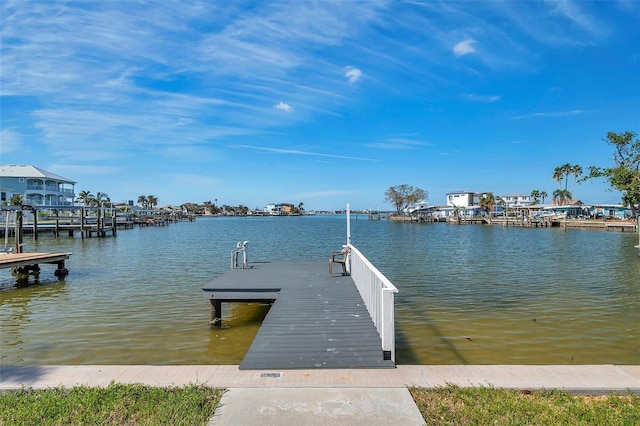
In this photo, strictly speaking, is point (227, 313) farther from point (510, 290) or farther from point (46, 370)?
point (510, 290)

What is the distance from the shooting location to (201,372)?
5.23 metres

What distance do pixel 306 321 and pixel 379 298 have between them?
1.56m

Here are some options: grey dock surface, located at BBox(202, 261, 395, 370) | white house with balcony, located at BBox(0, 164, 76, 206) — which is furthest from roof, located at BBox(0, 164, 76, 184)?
grey dock surface, located at BBox(202, 261, 395, 370)

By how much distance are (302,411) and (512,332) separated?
7.22 metres

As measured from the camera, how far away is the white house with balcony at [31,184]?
68.5 meters

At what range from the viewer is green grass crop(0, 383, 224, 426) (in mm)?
4021

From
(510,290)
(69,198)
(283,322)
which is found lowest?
(510,290)

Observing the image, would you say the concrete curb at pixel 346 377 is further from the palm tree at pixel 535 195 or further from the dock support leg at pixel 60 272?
the palm tree at pixel 535 195

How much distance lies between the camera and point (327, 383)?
4.80 m

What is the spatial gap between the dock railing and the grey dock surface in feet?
0.55

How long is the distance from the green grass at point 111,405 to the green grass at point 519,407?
93.7 inches

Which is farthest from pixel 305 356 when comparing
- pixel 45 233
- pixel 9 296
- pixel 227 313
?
pixel 45 233

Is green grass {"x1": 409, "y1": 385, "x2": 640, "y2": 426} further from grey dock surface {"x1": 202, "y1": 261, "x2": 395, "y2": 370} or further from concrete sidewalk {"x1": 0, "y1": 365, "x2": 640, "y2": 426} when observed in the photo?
grey dock surface {"x1": 202, "y1": 261, "x2": 395, "y2": 370}

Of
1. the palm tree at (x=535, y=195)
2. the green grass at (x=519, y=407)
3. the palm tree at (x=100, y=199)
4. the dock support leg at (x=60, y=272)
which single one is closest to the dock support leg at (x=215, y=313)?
the green grass at (x=519, y=407)
